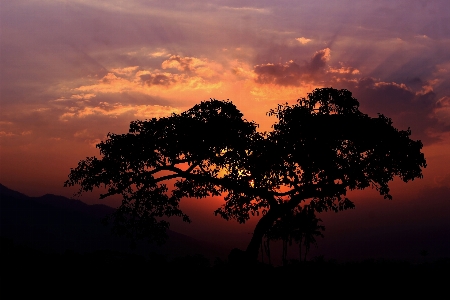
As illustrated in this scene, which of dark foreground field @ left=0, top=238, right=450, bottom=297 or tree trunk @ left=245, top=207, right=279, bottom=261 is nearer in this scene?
dark foreground field @ left=0, top=238, right=450, bottom=297

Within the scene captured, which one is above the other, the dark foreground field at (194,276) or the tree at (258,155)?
the tree at (258,155)

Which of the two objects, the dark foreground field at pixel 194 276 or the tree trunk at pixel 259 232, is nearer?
the dark foreground field at pixel 194 276

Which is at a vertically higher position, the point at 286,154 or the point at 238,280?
the point at 286,154

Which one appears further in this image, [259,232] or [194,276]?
[259,232]

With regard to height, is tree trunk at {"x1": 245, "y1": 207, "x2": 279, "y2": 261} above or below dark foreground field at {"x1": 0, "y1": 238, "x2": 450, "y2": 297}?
above

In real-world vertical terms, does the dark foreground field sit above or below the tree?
below

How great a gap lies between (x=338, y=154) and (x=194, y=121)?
9.63 metres

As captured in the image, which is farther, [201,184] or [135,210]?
[201,184]

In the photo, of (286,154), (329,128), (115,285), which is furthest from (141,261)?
(329,128)

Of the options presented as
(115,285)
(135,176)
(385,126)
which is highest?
(385,126)

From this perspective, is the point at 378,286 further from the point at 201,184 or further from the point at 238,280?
the point at 201,184

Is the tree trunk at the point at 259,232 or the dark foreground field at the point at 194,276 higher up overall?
the tree trunk at the point at 259,232

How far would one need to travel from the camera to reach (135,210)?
30.2 metres

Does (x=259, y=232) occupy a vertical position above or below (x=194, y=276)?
above
